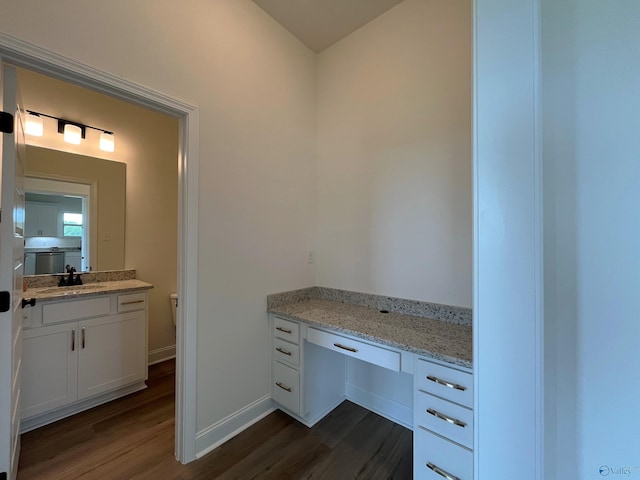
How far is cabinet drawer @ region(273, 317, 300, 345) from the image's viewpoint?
1.94 meters

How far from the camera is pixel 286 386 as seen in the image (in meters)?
1.99

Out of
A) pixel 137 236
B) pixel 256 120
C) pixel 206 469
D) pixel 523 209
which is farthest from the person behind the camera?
pixel 137 236

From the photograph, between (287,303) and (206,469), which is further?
(287,303)

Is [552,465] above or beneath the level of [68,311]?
beneath

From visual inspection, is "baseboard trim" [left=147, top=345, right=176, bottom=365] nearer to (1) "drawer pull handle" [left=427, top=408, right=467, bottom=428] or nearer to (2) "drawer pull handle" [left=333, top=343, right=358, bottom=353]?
(2) "drawer pull handle" [left=333, top=343, right=358, bottom=353]

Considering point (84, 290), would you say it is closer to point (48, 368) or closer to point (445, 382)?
point (48, 368)

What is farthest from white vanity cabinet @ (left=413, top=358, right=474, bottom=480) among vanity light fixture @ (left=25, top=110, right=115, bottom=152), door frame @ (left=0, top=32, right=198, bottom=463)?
vanity light fixture @ (left=25, top=110, right=115, bottom=152)

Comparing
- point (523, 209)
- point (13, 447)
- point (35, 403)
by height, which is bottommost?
point (35, 403)

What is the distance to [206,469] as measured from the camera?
1.54 metres

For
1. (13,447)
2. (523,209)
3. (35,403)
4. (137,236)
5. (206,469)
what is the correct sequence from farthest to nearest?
(137,236) → (35,403) → (206,469) → (13,447) → (523,209)

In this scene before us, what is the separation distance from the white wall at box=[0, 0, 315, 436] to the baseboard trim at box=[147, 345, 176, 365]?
1.69 meters

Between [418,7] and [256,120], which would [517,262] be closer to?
[256,120]

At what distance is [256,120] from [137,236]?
1931 mm

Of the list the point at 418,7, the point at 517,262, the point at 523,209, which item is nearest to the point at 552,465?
the point at 517,262
